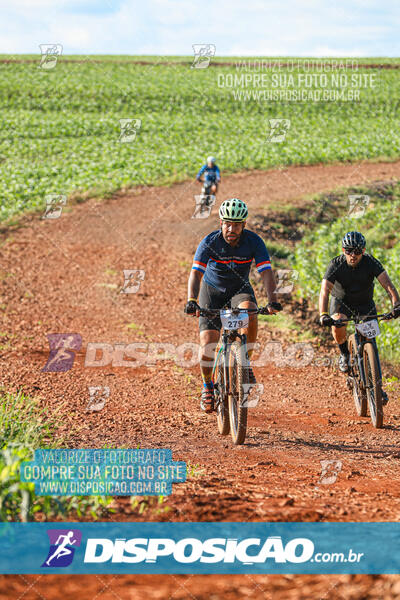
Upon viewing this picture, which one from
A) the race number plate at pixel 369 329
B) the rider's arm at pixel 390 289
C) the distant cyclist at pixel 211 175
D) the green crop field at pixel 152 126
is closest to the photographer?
the rider's arm at pixel 390 289

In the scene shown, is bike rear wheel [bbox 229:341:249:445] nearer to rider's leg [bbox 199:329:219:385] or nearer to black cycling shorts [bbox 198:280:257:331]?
rider's leg [bbox 199:329:219:385]

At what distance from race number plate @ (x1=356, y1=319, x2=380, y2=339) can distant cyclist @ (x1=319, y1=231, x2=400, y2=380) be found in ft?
1.06

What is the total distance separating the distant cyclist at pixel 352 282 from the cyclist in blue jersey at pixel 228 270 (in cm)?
120

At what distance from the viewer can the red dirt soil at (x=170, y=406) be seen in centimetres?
Result: 358

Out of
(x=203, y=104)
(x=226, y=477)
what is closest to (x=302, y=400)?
(x=226, y=477)

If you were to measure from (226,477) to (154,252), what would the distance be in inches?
525

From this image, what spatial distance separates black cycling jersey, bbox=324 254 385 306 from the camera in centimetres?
780

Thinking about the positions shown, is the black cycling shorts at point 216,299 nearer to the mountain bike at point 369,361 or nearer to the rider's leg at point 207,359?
Result: the rider's leg at point 207,359

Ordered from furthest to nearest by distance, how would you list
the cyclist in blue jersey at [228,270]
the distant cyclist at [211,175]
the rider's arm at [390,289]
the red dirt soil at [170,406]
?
1. the distant cyclist at [211,175]
2. the rider's arm at [390,289]
3. the cyclist in blue jersey at [228,270]
4. the red dirt soil at [170,406]

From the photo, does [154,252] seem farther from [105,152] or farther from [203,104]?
[203,104]

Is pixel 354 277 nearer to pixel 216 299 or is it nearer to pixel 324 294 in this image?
pixel 324 294

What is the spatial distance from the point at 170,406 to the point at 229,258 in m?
2.93

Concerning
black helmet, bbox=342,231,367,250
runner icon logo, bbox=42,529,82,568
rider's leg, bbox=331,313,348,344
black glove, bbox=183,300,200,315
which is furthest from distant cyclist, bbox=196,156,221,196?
runner icon logo, bbox=42,529,82,568

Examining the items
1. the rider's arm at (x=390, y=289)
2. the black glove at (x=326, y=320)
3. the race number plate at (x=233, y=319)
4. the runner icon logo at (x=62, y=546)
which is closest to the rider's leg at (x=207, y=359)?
the race number plate at (x=233, y=319)
